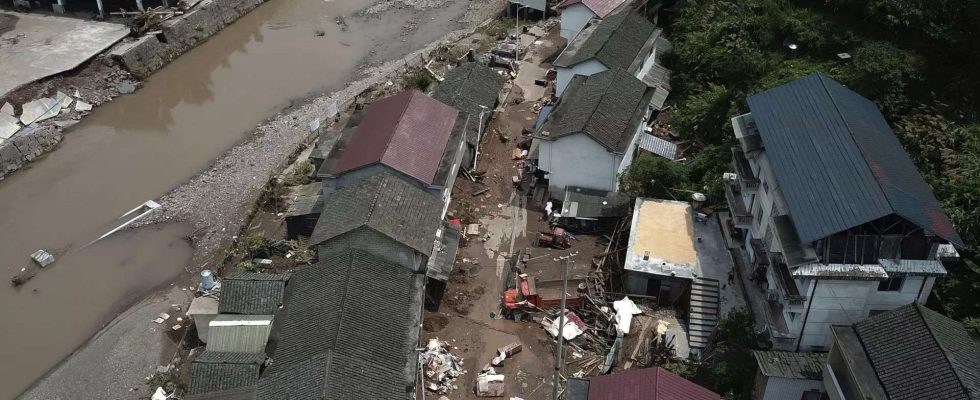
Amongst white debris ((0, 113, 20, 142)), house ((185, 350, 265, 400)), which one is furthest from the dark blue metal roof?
white debris ((0, 113, 20, 142))

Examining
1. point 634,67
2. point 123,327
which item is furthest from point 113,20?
point 634,67

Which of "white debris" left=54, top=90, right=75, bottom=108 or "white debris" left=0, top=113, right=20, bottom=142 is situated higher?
"white debris" left=0, top=113, right=20, bottom=142

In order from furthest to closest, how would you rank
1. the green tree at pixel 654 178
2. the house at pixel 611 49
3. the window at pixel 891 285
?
the house at pixel 611 49 < the green tree at pixel 654 178 < the window at pixel 891 285

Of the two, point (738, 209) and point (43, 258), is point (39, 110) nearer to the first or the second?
point (43, 258)

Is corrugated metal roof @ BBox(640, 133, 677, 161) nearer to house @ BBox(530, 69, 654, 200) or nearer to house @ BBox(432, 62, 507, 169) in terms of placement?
house @ BBox(530, 69, 654, 200)

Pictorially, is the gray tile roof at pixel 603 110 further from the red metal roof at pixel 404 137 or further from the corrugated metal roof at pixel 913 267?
the corrugated metal roof at pixel 913 267

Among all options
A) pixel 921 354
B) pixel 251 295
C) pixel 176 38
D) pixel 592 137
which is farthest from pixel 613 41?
pixel 176 38

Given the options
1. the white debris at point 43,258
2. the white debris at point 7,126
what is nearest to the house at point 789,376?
the white debris at point 43,258
